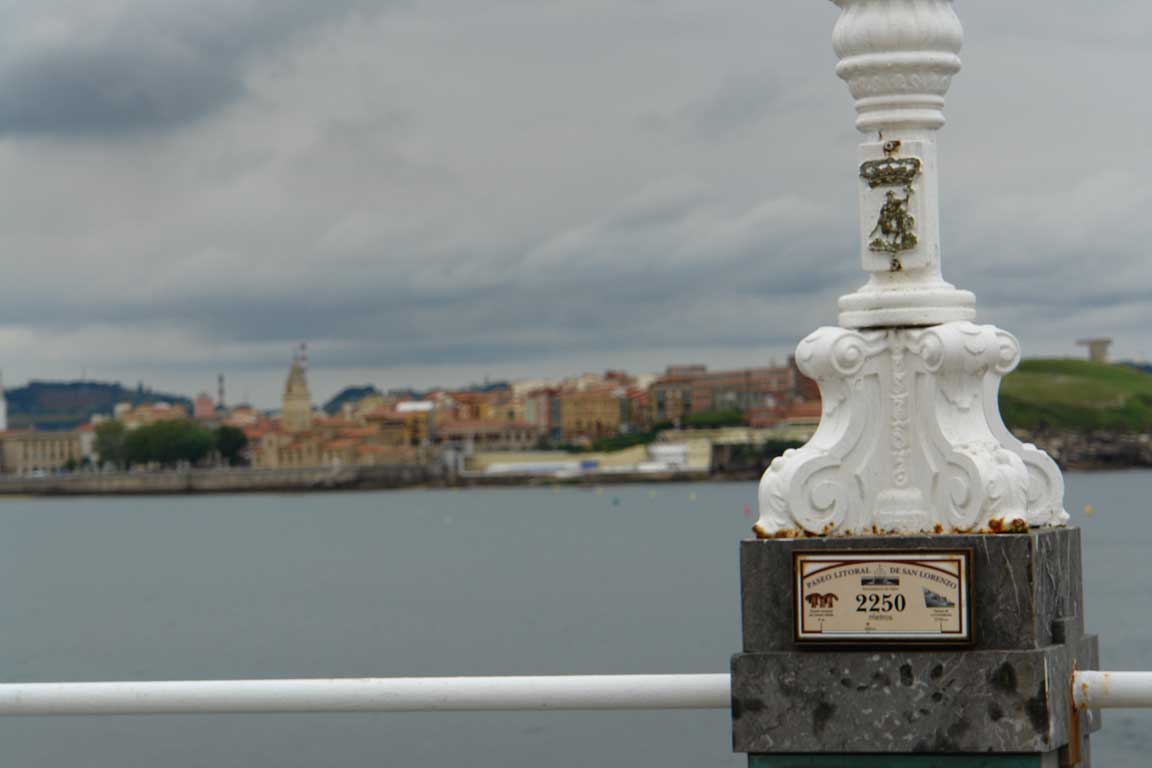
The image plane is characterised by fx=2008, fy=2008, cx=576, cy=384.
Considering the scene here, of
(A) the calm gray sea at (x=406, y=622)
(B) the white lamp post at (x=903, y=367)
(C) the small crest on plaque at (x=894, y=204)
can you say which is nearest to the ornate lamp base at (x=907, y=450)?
(B) the white lamp post at (x=903, y=367)

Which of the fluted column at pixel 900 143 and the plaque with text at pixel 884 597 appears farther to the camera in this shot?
the fluted column at pixel 900 143

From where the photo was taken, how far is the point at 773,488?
352 cm

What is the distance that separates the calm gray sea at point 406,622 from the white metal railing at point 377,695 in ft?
8.12

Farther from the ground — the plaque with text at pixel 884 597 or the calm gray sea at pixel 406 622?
the plaque with text at pixel 884 597

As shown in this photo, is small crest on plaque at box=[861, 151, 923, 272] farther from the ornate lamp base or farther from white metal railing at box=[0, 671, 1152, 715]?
white metal railing at box=[0, 671, 1152, 715]

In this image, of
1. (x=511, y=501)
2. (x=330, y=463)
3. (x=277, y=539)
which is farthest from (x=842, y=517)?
(x=330, y=463)

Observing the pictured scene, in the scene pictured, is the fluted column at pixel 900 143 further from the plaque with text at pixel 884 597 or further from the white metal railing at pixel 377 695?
the white metal railing at pixel 377 695

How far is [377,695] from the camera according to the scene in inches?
133

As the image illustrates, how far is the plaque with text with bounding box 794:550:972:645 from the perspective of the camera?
3373 millimetres

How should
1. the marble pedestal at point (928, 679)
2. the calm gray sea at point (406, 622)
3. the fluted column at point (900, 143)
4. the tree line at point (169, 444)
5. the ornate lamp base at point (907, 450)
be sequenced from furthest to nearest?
the tree line at point (169, 444) < the calm gray sea at point (406, 622) < the fluted column at point (900, 143) < the ornate lamp base at point (907, 450) < the marble pedestal at point (928, 679)

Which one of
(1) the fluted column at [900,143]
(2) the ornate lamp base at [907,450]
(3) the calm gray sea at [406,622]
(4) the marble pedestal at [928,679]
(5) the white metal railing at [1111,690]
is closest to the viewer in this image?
(5) the white metal railing at [1111,690]

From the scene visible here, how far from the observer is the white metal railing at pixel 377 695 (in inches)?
132

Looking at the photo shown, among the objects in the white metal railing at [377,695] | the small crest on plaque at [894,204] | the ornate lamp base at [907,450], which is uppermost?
the small crest on plaque at [894,204]

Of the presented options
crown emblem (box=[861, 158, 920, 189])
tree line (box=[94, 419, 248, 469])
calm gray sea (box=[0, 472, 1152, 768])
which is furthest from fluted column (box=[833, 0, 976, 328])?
tree line (box=[94, 419, 248, 469])
